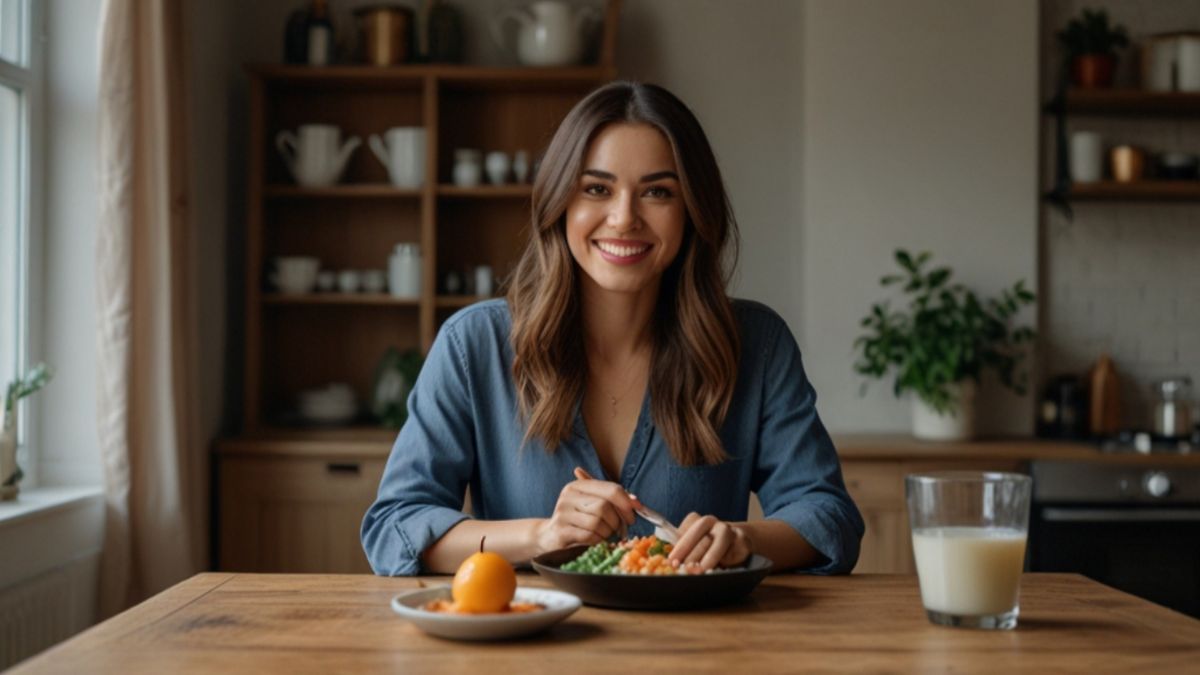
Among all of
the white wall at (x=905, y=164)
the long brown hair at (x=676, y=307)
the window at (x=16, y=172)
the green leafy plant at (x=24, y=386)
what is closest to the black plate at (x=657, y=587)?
the long brown hair at (x=676, y=307)

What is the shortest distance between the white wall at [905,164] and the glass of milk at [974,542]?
291cm

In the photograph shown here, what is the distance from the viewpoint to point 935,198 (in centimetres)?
423

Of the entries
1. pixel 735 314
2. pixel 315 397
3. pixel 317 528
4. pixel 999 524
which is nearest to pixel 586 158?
pixel 735 314

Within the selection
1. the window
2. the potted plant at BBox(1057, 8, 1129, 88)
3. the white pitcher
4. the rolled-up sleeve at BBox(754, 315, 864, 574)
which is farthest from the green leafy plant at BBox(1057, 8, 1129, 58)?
the window

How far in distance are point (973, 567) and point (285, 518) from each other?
2.73 m

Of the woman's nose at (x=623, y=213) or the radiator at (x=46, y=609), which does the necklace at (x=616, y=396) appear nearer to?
the woman's nose at (x=623, y=213)

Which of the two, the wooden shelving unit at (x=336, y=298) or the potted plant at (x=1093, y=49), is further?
the potted plant at (x=1093, y=49)

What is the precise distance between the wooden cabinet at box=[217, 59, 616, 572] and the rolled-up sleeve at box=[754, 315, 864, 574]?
2.02 metres

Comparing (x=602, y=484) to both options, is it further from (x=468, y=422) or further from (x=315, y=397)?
(x=315, y=397)

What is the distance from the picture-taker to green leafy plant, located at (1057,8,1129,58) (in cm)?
411

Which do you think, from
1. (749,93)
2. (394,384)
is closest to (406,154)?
(394,384)

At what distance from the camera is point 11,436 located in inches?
112

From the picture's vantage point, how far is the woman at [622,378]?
193cm

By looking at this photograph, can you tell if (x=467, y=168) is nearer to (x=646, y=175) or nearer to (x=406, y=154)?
(x=406, y=154)
